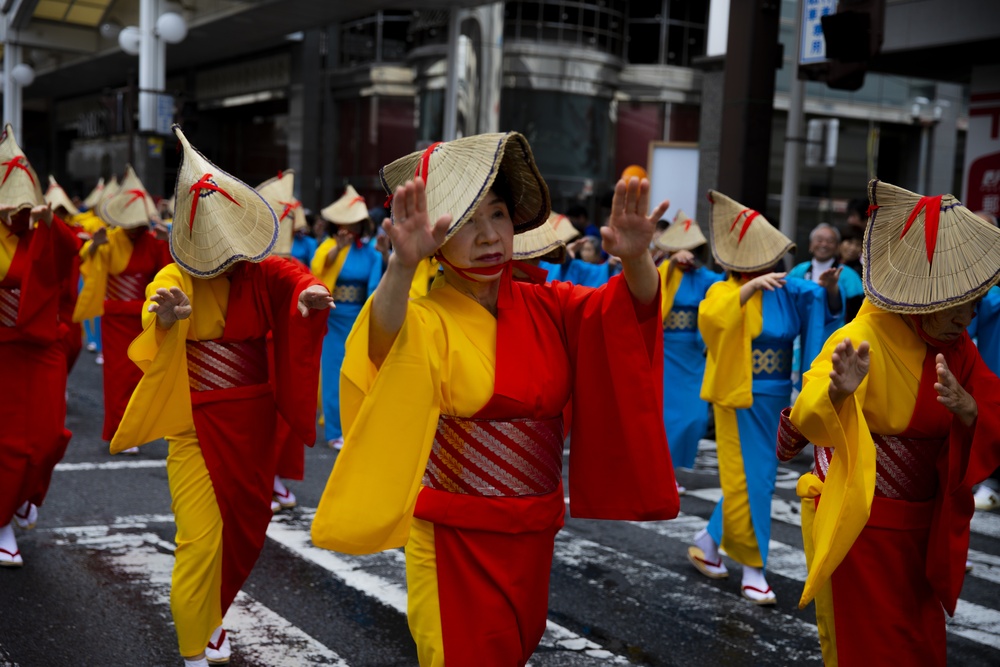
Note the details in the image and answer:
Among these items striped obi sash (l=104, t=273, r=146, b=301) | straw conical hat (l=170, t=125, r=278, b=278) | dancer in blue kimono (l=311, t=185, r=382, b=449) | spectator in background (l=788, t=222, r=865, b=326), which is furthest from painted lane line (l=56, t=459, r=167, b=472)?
spectator in background (l=788, t=222, r=865, b=326)

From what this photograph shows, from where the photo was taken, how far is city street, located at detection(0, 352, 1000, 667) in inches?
186

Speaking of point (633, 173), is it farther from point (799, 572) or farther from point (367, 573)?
point (367, 573)

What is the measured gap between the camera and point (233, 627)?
16.3 ft

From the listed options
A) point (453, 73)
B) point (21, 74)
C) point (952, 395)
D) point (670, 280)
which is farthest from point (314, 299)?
point (21, 74)

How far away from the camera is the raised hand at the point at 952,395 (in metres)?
3.32

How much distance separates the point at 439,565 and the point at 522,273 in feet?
3.27

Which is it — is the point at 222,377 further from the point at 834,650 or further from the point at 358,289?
the point at 358,289

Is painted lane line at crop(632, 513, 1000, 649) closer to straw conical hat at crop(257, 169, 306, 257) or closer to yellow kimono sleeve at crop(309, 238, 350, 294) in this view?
straw conical hat at crop(257, 169, 306, 257)

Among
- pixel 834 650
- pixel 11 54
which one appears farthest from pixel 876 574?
pixel 11 54

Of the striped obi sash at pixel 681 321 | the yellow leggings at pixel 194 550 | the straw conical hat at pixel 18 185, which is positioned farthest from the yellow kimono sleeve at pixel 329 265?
the yellow leggings at pixel 194 550

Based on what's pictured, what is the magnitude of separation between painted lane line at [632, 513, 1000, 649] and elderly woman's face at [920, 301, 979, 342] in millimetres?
2314

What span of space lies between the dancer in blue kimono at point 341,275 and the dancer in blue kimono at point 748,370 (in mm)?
4143

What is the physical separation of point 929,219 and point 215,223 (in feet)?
8.74

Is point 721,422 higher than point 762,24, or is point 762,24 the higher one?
point 762,24
